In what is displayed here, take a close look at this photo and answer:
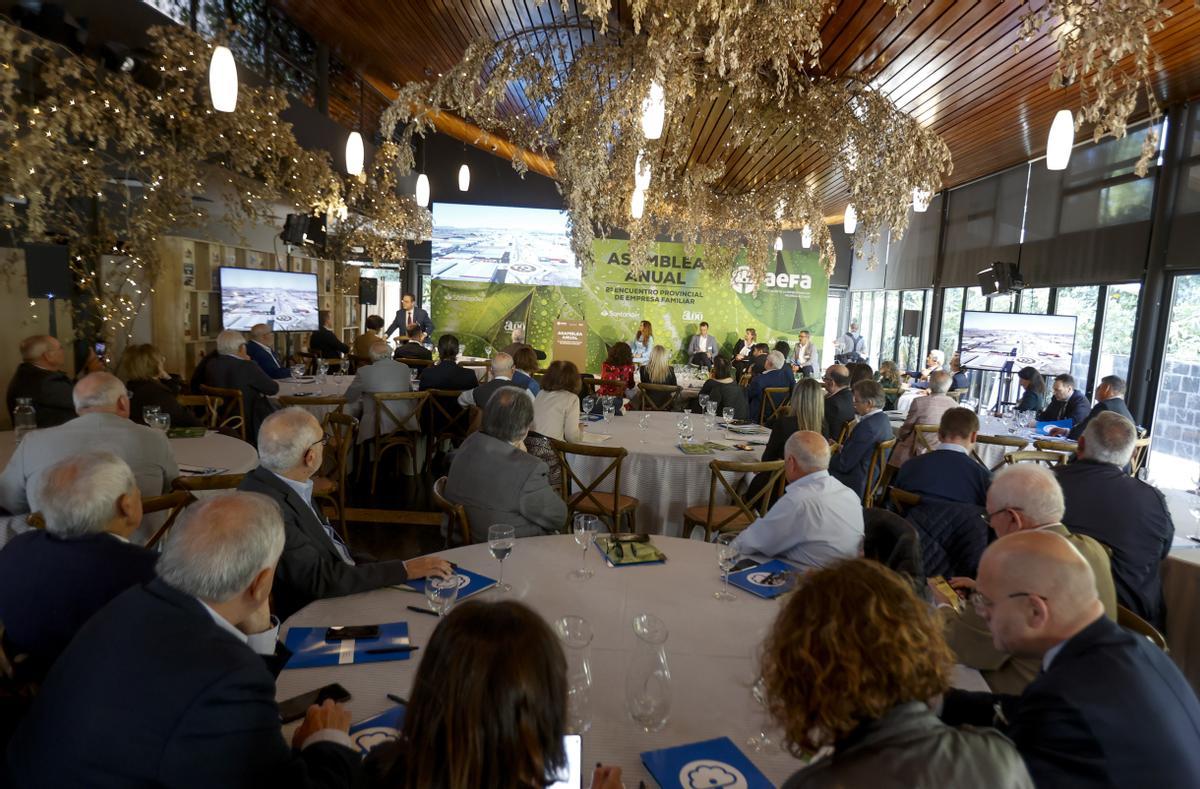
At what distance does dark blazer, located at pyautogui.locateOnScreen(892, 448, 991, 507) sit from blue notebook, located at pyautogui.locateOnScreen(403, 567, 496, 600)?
2.57 metres

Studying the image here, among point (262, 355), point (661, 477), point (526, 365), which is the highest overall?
point (526, 365)

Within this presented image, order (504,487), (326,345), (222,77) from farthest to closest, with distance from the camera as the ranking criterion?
(326,345) → (222,77) → (504,487)

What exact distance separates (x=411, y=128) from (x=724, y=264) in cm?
849

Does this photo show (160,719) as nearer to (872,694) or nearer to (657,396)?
(872,694)

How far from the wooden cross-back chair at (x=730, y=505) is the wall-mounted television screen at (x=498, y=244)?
453 inches

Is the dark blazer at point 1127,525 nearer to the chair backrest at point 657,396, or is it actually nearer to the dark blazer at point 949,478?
the dark blazer at point 949,478

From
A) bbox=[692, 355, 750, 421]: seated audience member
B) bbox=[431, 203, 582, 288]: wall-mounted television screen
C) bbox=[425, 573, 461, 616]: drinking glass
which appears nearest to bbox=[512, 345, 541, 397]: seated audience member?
bbox=[692, 355, 750, 421]: seated audience member

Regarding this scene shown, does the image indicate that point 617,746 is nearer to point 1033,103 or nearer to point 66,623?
point 66,623

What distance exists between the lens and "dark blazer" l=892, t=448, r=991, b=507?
3832 mm

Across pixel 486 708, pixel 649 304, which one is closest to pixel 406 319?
pixel 649 304

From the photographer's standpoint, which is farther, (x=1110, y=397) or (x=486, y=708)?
(x=1110, y=397)

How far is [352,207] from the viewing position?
11.5 meters

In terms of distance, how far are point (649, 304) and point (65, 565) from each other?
14667 mm

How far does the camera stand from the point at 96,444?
3.20m
